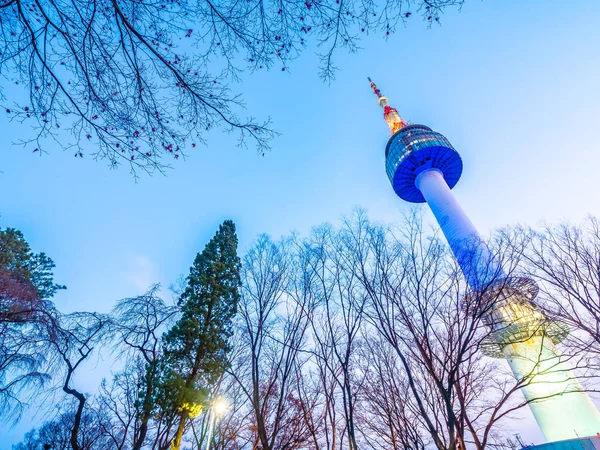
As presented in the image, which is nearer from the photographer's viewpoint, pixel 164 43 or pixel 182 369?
pixel 164 43

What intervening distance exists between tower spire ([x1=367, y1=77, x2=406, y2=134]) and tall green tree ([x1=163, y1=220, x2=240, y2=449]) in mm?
37273

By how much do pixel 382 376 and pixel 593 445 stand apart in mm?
16840

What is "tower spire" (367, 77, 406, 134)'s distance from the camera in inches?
1680

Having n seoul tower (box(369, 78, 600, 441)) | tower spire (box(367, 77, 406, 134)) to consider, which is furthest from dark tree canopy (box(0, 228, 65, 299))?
tower spire (box(367, 77, 406, 134))

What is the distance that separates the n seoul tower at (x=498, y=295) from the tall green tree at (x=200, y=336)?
7860 mm

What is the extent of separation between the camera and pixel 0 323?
5133mm

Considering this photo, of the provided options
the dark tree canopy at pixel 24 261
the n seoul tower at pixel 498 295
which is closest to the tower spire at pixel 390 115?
the n seoul tower at pixel 498 295

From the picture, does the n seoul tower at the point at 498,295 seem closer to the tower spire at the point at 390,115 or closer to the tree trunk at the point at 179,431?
the tower spire at the point at 390,115

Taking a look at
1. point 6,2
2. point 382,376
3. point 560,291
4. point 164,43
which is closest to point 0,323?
point 6,2

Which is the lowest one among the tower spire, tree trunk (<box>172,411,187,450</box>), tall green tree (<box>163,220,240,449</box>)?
tree trunk (<box>172,411,187,450</box>)

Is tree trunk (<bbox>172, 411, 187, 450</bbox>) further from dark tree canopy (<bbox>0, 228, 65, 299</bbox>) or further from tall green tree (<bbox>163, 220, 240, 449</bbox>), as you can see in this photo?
dark tree canopy (<bbox>0, 228, 65, 299</bbox>)

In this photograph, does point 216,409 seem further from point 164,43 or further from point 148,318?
point 164,43

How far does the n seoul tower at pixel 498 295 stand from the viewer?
7559mm

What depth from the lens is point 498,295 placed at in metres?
6.53
